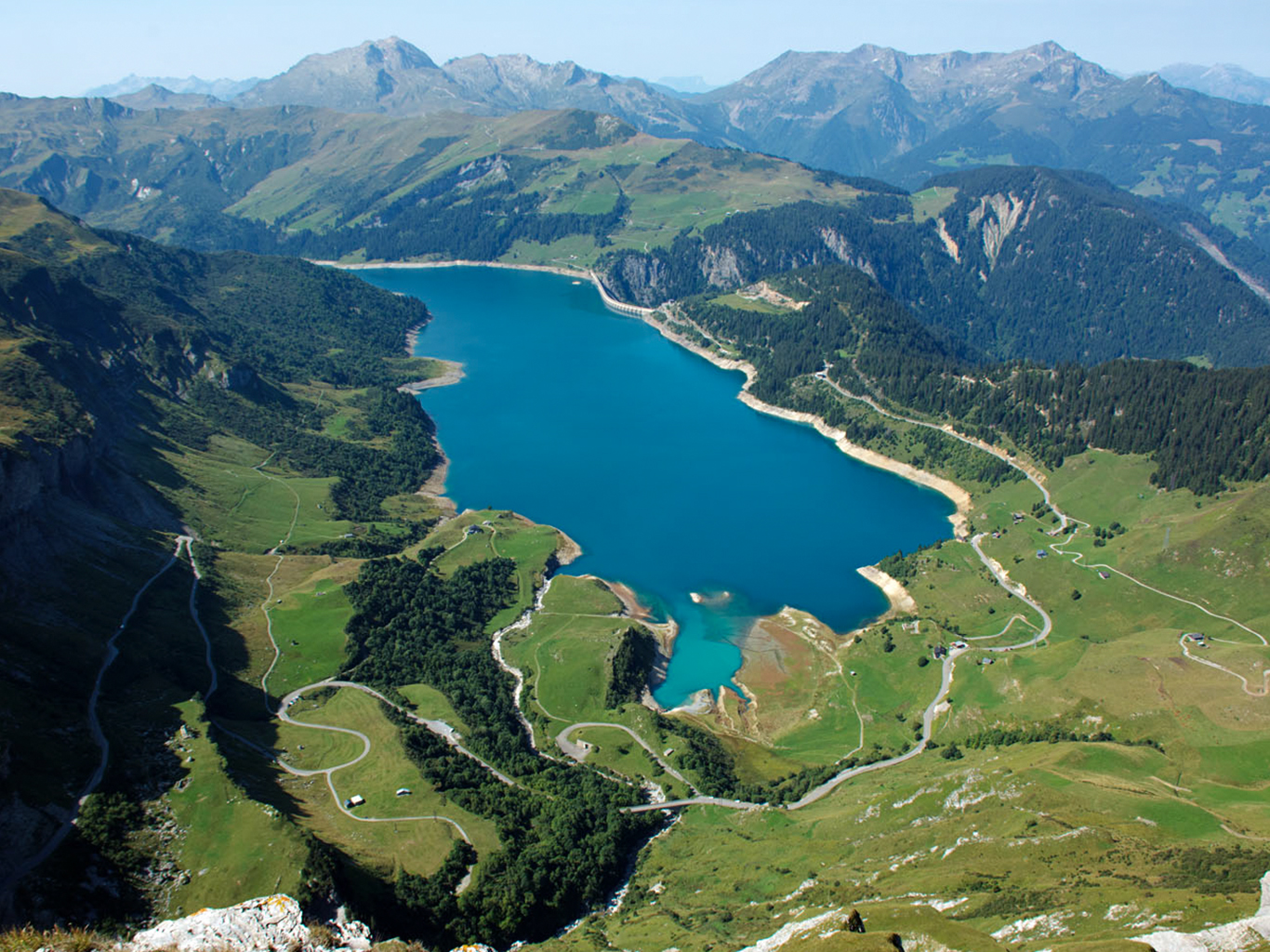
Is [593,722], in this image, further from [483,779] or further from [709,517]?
[709,517]

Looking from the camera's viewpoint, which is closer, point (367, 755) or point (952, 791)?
point (952, 791)

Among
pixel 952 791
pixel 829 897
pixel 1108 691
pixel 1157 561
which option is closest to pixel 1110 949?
pixel 829 897

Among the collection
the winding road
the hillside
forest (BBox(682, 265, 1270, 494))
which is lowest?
the winding road

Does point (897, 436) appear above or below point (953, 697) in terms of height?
above

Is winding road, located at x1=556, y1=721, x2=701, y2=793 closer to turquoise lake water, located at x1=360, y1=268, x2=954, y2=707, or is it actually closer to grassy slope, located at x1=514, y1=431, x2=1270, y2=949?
grassy slope, located at x1=514, y1=431, x2=1270, y2=949

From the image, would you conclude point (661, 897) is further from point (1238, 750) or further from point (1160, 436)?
point (1160, 436)

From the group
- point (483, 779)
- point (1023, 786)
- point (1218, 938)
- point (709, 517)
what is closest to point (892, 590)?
point (709, 517)

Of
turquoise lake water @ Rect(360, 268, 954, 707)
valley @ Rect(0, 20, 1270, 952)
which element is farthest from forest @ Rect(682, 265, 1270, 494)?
turquoise lake water @ Rect(360, 268, 954, 707)

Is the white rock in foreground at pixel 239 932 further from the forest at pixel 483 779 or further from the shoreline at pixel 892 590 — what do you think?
the shoreline at pixel 892 590
